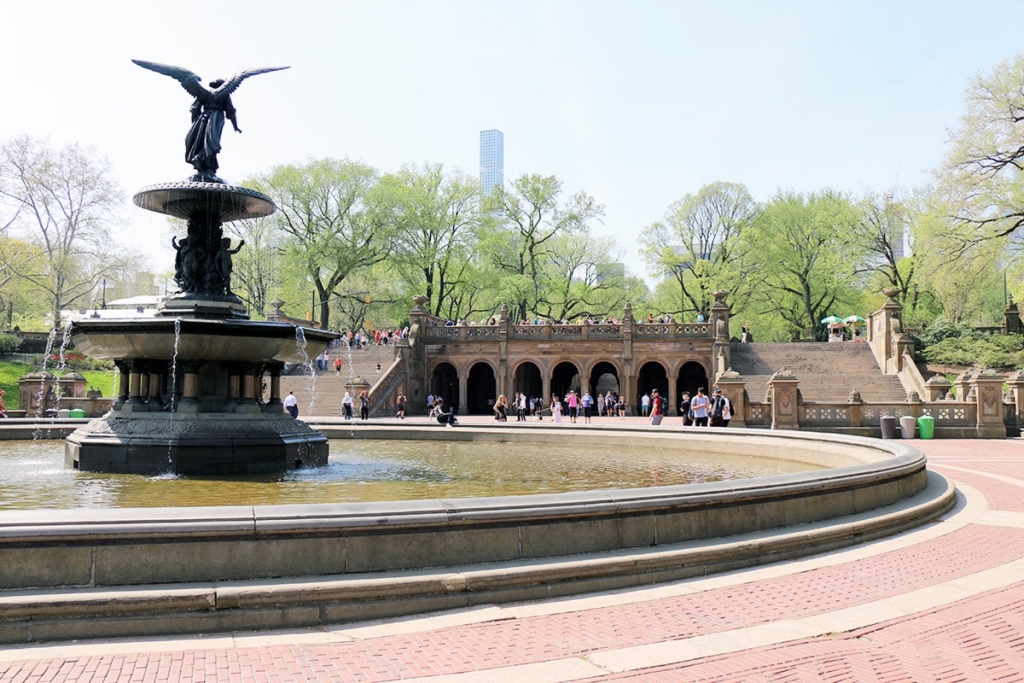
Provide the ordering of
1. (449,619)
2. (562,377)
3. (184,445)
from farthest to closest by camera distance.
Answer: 1. (562,377)
2. (184,445)
3. (449,619)

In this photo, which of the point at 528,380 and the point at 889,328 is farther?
the point at 528,380

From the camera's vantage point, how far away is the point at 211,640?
4.96 m

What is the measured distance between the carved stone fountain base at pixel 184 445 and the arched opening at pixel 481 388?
141 ft

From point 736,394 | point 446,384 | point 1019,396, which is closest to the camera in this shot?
point 736,394

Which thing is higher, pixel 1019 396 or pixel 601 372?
pixel 601 372

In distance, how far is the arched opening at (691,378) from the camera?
52494 mm

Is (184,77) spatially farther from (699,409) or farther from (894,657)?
(699,409)

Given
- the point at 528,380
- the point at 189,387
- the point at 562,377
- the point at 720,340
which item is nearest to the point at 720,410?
the point at 189,387

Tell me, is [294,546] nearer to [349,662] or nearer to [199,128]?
[349,662]

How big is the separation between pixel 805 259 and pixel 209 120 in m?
57.1

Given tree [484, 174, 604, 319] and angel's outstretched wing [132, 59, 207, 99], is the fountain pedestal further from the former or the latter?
tree [484, 174, 604, 319]

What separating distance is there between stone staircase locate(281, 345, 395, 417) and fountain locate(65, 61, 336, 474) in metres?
21.3

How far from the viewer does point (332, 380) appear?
44469mm

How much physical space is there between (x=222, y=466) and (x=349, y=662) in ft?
22.7
